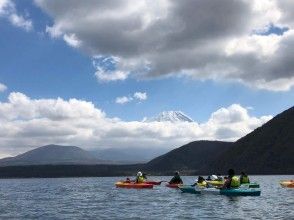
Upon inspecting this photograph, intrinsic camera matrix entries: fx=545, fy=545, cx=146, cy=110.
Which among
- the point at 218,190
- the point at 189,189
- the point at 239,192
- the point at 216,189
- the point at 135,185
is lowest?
the point at 239,192

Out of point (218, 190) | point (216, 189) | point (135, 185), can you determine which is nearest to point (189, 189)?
point (216, 189)

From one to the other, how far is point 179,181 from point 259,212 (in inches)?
1430

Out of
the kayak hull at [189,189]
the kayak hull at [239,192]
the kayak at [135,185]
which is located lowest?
the kayak hull at [239,192]

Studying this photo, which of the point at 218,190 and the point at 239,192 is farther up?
the point at 218,190

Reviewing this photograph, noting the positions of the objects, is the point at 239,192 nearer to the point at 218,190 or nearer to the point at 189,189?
the point at 218,190

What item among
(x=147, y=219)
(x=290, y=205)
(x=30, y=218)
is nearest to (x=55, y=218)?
(x=30, y=218)

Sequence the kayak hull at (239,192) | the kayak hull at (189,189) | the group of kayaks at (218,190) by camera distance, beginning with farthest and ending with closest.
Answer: the kayak hull at (189,189) < the group of kayaks at (218,190) < the kayak hull at (239,192)

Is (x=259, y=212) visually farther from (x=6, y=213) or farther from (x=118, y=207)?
(x=6, y=213)

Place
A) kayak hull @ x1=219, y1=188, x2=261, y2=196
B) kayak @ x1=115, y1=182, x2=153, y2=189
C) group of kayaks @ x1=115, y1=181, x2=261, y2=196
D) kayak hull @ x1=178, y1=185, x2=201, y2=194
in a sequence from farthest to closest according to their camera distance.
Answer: kayak @ x1=115, y1=182, x2=153, y2=189, kayak hull @ x1=178, y1=185, x2=201, y2=194, group of kayaks @ x1=115, y1=181, x2=261, y2=196, kayak hull @ x1=219, y1=188, x2=261, y2=196

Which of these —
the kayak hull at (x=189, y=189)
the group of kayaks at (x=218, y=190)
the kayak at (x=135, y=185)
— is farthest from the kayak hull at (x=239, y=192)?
the kayak at (x=135, y=185)

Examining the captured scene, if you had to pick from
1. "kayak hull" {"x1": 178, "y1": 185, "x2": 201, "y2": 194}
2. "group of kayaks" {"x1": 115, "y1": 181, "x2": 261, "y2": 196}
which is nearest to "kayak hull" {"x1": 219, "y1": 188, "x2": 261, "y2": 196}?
"group of kayaks" {"x1": 115, "y1": 181, "x2": 261, "y2": 196}

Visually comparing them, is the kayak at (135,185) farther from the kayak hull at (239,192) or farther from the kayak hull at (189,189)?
the kayak hull at (239,192)

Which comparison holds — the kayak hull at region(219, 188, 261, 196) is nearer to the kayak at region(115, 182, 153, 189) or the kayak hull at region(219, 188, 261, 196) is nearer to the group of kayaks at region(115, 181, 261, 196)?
the group of kayaks at region(115, 181, 261, 196)

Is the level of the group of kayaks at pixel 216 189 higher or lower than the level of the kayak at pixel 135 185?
lower
